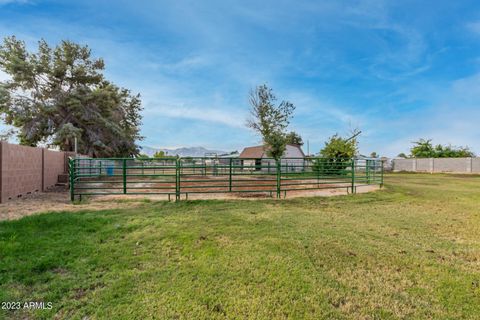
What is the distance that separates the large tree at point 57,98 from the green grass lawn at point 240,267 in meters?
17.5

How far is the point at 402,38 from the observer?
11781 millimetres

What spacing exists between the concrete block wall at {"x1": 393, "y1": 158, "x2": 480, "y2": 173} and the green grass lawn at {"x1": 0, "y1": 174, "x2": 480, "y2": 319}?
1063 inches

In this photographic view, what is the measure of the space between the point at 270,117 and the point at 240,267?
2023cm

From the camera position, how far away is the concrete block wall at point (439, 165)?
24188 millimetres

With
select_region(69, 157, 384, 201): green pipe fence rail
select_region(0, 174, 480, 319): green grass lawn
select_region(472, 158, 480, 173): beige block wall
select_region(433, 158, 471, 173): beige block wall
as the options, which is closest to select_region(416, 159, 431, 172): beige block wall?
select_region(433, 158, 471, 173): beige block wall

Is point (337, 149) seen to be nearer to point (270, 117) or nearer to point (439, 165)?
point (270, 117)

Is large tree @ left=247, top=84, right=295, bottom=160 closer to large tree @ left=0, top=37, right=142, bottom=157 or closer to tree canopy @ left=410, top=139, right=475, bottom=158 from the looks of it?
large tree @ left=0, top=37, right=142, bottom=157

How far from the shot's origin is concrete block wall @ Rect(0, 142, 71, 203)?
7.09m

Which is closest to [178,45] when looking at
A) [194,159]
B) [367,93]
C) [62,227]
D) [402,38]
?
[194,159]

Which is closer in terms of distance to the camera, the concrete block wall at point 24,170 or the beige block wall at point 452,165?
the concrete block wall at point 24,170

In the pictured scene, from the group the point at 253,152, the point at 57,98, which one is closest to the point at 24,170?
the point at 57,98

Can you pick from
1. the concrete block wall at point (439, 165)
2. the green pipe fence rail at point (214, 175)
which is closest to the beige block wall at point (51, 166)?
the green pipe fence rail at point (214, 175)

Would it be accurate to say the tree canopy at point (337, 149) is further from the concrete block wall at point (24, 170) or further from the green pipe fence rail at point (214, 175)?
the concrete block wall at point (24, 170)

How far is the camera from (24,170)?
8266mm
